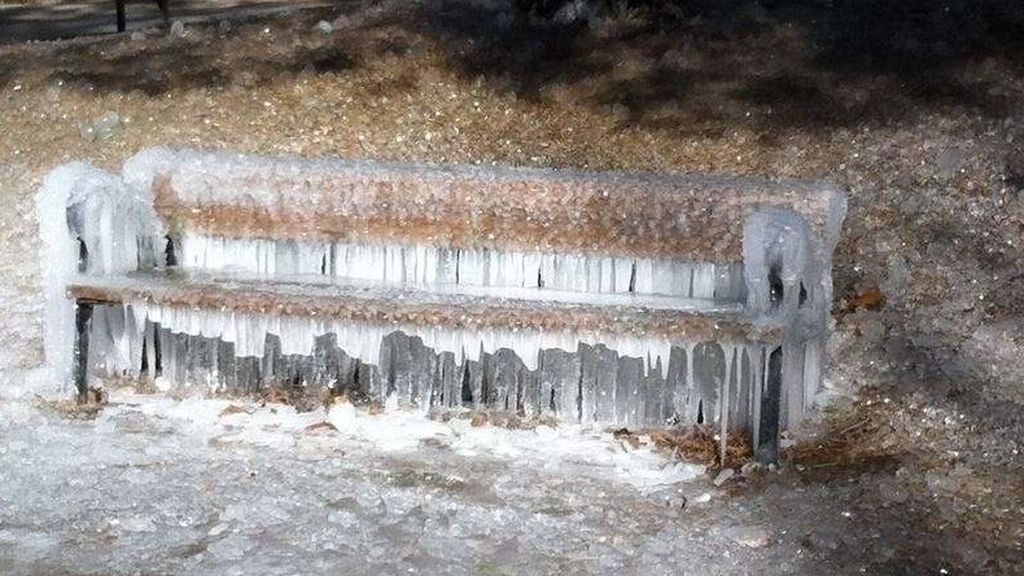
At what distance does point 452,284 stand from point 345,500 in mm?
2121

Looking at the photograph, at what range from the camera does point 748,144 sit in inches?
368

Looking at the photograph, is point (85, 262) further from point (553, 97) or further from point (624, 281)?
point (553, 97)

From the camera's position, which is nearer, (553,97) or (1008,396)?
(1008,396)

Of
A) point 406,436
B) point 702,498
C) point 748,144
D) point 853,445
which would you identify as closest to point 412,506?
point 406,436

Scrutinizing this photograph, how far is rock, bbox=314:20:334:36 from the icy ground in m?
5.47

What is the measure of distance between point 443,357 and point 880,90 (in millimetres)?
4537

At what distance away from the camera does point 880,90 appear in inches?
386

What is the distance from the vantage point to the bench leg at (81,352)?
21.8ft

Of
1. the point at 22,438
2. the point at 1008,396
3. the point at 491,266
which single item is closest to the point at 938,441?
the point at 1008,396

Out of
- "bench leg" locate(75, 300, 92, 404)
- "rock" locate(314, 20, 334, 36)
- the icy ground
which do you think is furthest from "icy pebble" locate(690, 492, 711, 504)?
"rock" locate(314, 20, 334, 36)

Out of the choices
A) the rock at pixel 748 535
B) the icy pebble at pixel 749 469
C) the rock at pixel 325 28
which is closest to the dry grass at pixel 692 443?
the icy pebble at pixel 749 469

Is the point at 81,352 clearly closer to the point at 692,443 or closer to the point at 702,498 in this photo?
the point at 692,443

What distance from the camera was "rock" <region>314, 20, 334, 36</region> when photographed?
1155 cm

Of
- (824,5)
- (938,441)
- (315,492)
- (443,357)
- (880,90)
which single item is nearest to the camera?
(315,492)
